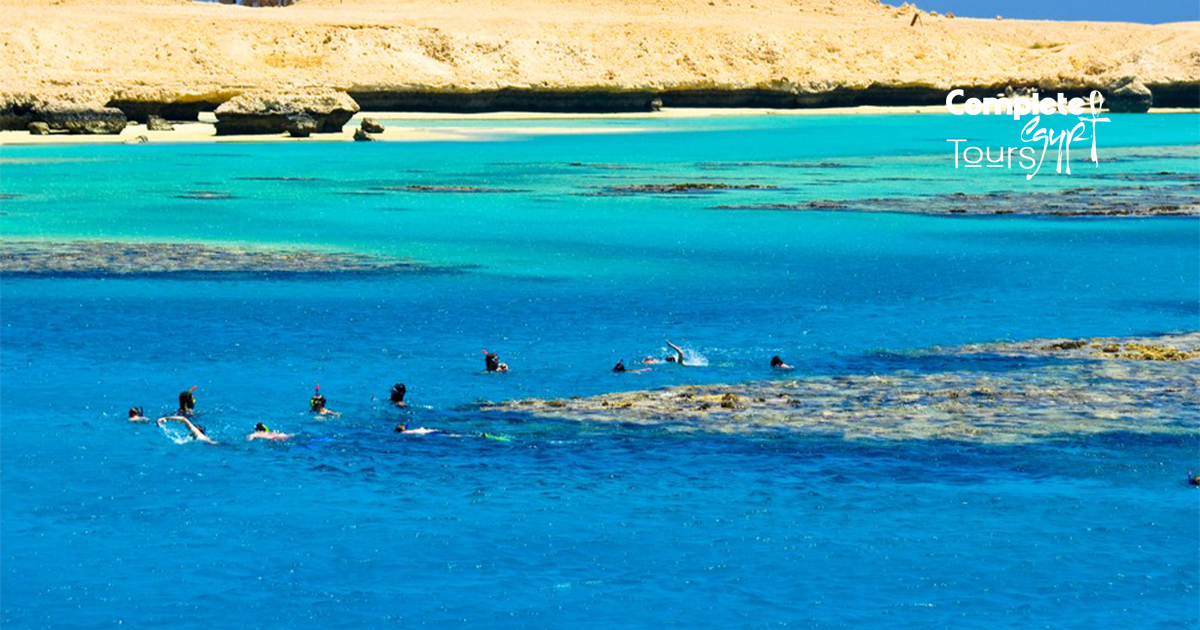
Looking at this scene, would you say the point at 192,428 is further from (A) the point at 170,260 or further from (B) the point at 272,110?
(B) the point at 272,110

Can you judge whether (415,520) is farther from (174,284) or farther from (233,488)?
(174,284)

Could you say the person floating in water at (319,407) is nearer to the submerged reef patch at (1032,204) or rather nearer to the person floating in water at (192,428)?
the person floating in water at (192,428)

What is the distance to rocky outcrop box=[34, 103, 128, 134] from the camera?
316 ft

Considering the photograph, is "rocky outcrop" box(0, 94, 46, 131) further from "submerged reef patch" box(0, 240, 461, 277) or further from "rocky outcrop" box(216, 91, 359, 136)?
"submerged reef patch" box(0, 240, 461, 277)

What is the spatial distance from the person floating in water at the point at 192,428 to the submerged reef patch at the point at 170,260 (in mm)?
16753

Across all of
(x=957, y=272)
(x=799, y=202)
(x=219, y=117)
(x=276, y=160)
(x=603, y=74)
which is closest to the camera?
(x=957, y=272)

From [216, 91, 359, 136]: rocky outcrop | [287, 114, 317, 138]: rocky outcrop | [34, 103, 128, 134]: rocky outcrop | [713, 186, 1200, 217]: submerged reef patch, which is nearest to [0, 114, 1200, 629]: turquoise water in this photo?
[713, 186, 1200, 217]: submerged reef patch

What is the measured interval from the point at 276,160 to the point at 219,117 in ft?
54.5

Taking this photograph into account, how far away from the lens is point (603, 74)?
165 m

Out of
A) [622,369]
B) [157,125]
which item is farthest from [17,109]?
[622,369]

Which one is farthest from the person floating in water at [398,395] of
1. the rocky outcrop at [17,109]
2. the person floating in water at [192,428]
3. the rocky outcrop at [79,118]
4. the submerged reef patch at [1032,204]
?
the rocky outcrop at [17,109]

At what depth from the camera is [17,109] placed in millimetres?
96375

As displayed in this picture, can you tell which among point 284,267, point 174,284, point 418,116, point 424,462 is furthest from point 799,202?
point 418,116

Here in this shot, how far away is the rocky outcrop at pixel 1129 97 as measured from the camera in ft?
556
